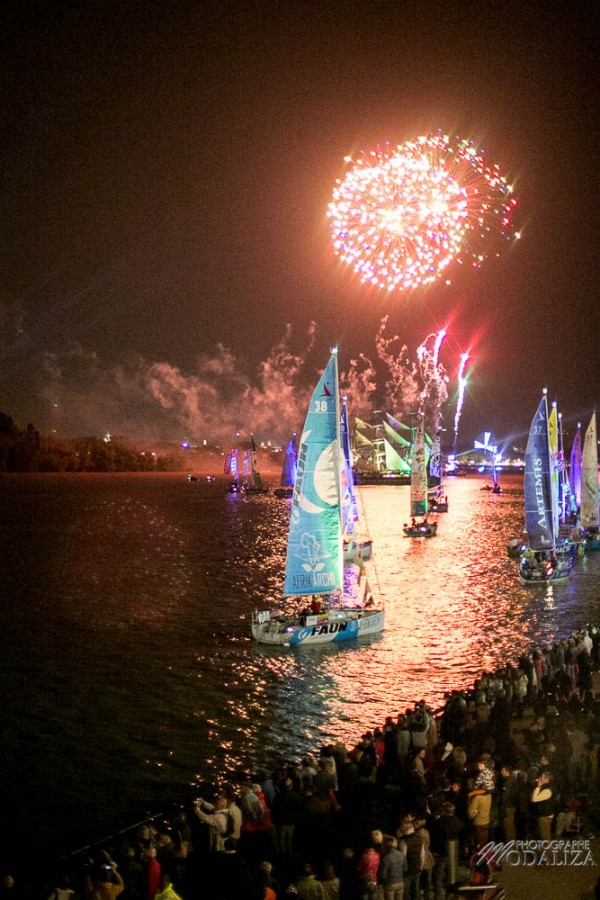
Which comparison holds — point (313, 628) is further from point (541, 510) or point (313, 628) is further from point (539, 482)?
point (541, 510)

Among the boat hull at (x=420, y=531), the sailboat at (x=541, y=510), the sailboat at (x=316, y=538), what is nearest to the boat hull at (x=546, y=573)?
the sailboat at (x=541, y=510)

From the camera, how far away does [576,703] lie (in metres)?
18.1

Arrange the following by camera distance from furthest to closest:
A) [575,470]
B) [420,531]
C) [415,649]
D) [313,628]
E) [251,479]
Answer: [251,479] < [420,531] < [575,470] < [415,649] < [313,628]

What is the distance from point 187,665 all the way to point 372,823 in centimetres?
1756

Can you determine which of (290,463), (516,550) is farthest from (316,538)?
(290,463)

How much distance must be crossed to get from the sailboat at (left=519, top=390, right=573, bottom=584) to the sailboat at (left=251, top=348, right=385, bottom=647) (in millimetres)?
16276

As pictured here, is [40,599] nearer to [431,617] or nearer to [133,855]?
[431,617]

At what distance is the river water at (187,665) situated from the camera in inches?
765

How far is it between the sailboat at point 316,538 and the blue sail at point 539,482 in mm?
16299

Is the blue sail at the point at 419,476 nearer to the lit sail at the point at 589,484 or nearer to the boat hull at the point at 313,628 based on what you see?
the lit sail at the point at 589,484

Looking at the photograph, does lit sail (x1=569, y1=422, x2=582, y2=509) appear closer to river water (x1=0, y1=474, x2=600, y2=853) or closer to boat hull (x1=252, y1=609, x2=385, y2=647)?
river water (x1=0, y1=474, x2=600, y2=853)

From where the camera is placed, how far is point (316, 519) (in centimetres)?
2941

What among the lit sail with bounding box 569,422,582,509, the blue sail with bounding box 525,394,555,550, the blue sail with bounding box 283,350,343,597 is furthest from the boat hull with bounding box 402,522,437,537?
the blue sail with bounding box 283,350,343,597

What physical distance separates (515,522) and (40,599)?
5757 centimetres
